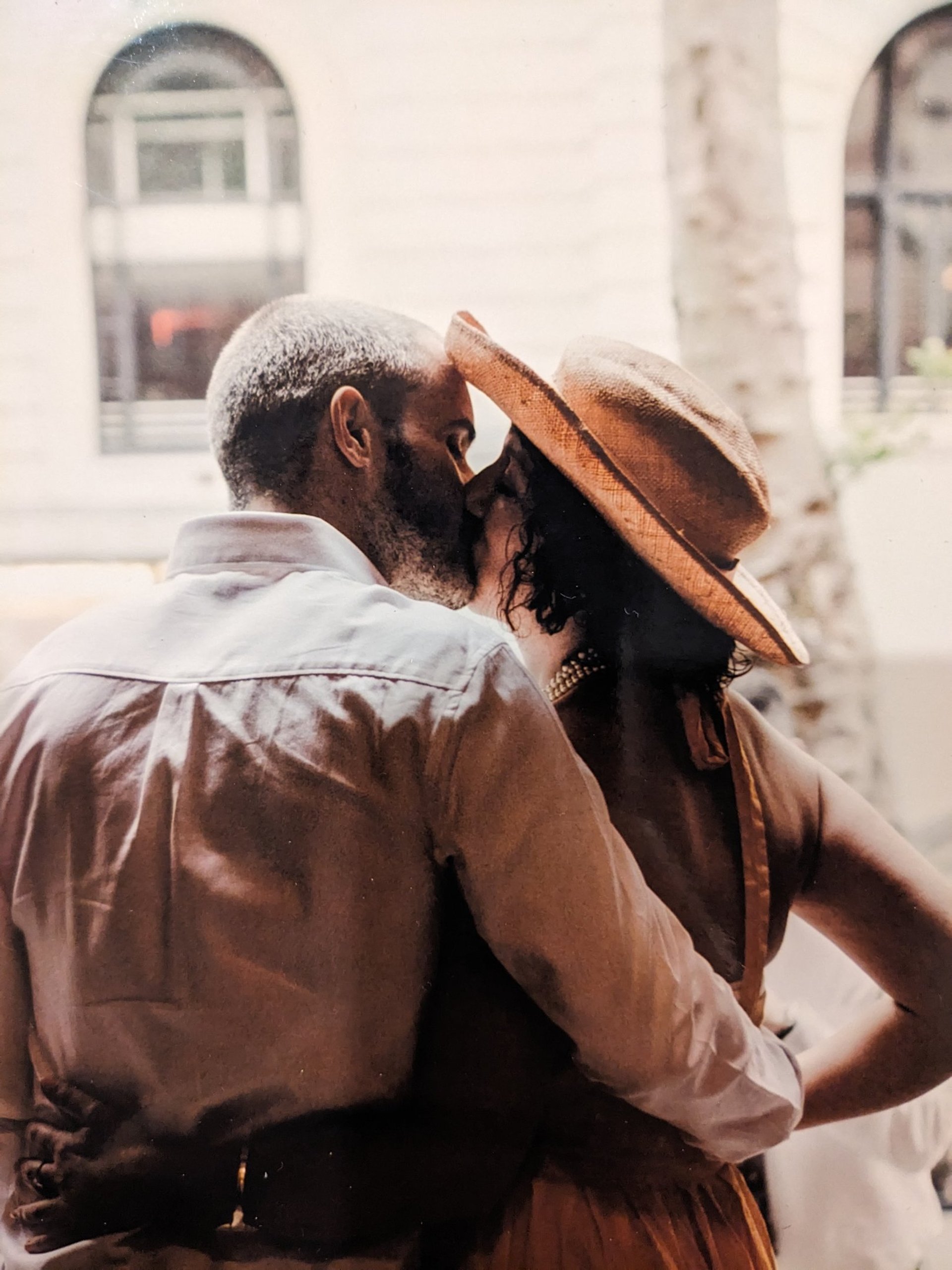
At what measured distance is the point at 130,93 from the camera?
59.1 inches

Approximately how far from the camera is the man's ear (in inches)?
53.2

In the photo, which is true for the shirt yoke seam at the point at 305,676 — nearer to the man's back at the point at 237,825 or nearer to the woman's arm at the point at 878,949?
the man's back at the point at 237,825

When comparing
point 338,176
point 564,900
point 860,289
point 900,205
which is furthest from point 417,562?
point 900,205

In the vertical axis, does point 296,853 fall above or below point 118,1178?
above

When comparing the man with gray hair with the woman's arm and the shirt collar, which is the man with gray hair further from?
the woman's arm

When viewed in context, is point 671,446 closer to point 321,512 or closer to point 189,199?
point 321,512

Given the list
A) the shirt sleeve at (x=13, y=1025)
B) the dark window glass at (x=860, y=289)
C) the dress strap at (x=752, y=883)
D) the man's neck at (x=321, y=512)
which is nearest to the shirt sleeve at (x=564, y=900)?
the dress strap at (x=752, y=883)

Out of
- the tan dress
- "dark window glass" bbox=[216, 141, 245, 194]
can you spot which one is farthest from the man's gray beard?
"dark window glass" bbox=[216, 141, 245, 194]

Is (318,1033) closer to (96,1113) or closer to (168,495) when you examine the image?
(96,1113)

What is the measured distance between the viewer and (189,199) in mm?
1510

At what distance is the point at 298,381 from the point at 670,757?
29.9 inches

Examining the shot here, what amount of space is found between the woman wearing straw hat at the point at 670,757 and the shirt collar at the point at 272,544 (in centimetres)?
21

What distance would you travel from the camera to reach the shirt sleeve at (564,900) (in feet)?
4.23

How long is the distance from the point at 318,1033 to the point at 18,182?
1.36 metres
